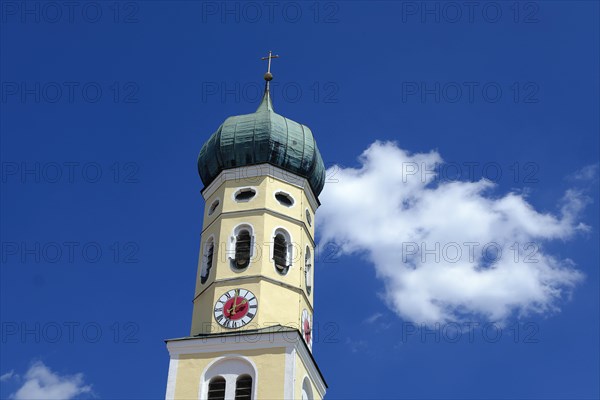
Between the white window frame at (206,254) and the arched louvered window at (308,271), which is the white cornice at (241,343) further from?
the arched louvered window at (308,271)

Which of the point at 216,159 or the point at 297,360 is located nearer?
the point at 297,360

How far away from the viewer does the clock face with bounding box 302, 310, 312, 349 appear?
38156 mm

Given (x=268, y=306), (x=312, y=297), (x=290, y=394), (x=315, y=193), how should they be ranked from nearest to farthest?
1. (x=290, y=394)
2. (x=268, y=306)
3. (x=312, y=297)
4. (x=315, y=193)

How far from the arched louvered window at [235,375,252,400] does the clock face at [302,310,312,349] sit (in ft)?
9.44

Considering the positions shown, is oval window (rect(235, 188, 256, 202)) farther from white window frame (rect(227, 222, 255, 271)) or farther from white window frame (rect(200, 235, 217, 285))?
white window frame (rect(200, 235, 217, 285))

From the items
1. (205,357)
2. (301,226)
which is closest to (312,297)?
(301,226)

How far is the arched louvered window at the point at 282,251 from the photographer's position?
127ft

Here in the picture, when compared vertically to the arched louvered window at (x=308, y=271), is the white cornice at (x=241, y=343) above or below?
below

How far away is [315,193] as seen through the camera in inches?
1678

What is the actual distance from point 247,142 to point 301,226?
3665 mm

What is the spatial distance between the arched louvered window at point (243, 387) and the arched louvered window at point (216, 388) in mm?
444

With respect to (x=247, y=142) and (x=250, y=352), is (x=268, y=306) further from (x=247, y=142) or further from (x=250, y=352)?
(x=247, y=142)

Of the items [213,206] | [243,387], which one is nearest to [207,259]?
[213,206]

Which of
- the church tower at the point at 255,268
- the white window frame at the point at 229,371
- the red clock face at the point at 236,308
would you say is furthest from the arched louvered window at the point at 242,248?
the white window frame at the point at 229,371
